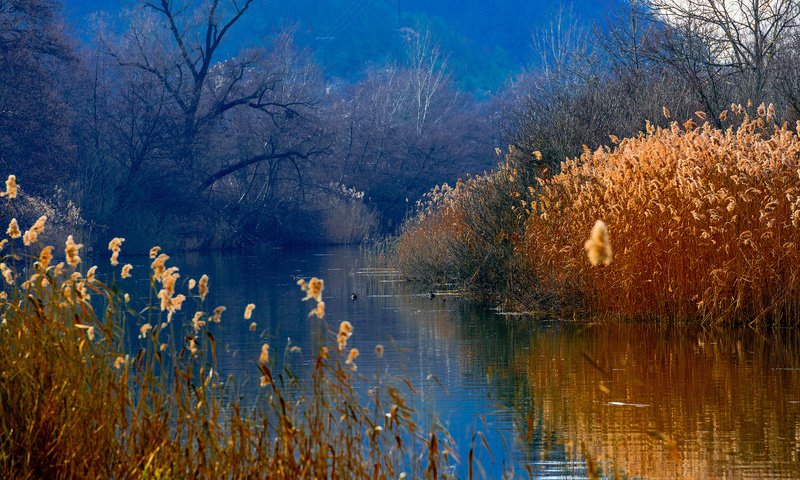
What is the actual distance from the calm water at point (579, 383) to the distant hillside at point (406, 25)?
116 meters

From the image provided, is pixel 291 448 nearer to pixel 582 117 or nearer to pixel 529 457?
pixel 529 457

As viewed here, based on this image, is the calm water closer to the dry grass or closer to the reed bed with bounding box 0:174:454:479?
the dry grass

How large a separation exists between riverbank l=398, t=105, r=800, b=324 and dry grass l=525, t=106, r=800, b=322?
0.01m

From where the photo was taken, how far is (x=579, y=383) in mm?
9328

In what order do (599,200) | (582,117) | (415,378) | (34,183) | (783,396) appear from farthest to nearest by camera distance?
(34,183) → (582,117) → (599,200) → (415,378) → (783,396)

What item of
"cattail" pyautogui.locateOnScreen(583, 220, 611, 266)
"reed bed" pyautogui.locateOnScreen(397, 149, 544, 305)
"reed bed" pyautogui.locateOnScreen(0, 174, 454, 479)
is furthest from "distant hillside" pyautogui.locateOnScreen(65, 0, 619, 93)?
"cattail" pyautogui.locateOnScreen(583, 220, 611, 266)

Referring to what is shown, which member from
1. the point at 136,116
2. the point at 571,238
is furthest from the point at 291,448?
the point at 136,116

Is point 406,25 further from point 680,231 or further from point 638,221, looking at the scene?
point 680,231

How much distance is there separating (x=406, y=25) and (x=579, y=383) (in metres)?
146

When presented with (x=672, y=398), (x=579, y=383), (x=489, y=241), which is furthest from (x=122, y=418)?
(x=489, y=241)

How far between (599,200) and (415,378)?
4.51 m

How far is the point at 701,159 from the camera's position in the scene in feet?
41.7

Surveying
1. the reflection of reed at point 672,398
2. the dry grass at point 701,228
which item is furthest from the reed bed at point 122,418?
the dry grass at point 701,228

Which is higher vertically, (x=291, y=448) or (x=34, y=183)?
(x=34, y=183)
